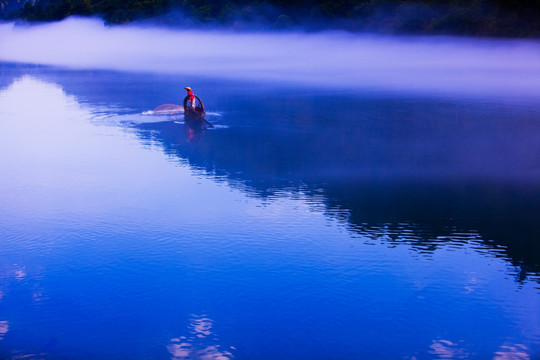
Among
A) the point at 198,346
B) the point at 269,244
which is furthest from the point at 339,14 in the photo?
the point at 198,346

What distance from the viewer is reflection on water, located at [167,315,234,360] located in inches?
273

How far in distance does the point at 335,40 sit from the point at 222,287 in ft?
218

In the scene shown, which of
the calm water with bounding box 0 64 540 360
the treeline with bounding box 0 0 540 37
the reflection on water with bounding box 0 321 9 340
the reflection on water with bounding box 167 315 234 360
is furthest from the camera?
the treeline with bounding box 0 0 540 37

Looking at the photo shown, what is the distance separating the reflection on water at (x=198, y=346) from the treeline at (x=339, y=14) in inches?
1910

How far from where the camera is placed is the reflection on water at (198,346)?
694 cm

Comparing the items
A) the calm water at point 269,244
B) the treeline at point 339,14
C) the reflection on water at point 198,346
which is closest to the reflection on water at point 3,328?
the calm water at point 269,244

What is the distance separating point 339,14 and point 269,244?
215 feet

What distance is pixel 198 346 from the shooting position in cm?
712

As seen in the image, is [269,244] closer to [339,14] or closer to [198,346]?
[198,346]

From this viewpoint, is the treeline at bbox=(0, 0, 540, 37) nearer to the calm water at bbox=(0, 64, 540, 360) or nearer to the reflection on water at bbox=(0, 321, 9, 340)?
the calm water at bbox=(0, 64, 540, 360)

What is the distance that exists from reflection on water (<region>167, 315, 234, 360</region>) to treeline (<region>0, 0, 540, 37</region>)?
159ft

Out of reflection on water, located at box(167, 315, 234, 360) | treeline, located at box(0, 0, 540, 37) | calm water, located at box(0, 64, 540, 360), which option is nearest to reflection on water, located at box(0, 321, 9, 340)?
calm water, located at box(0, 64, 540, 360)

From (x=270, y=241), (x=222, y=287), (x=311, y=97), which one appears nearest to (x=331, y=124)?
(x=311, y=97)

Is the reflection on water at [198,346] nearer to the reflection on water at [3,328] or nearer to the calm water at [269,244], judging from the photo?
the calm water at [269,244]
